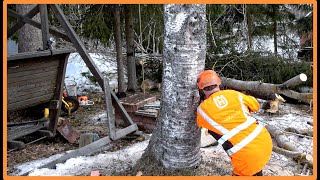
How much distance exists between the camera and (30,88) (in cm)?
601

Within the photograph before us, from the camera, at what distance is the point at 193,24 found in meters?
3.84

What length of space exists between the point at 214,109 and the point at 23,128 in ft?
14.2

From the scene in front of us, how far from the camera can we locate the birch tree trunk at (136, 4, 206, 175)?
3.84m

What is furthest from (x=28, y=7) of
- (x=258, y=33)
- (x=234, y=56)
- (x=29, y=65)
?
(x=258, y=33)

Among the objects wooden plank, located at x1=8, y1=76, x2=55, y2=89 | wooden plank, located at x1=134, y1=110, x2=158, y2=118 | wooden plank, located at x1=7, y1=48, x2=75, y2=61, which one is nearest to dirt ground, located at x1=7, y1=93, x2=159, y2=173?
wooden plank, located at x1=134, y1=110, x2=158, y2=118

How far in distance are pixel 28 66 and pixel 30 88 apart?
1.42 feet

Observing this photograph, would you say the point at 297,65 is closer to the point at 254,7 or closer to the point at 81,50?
the point at 254,7

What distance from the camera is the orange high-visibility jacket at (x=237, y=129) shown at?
11.9 ft

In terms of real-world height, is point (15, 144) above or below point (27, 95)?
below

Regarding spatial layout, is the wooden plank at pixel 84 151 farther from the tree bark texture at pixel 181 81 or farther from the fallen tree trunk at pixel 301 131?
the fallen tree trunk at pixel 301 131

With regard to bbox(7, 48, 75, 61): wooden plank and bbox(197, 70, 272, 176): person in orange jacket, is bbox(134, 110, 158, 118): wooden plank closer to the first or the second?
bbox(7, 48, 75, 61): wooden plank


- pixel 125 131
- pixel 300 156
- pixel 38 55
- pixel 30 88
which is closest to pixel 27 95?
pixel 30 88

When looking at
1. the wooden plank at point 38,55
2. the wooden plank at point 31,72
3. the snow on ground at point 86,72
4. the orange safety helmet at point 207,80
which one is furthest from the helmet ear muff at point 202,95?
the snow on ground at point 86,72

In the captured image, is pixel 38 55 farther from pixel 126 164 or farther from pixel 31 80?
pixel 126 164
